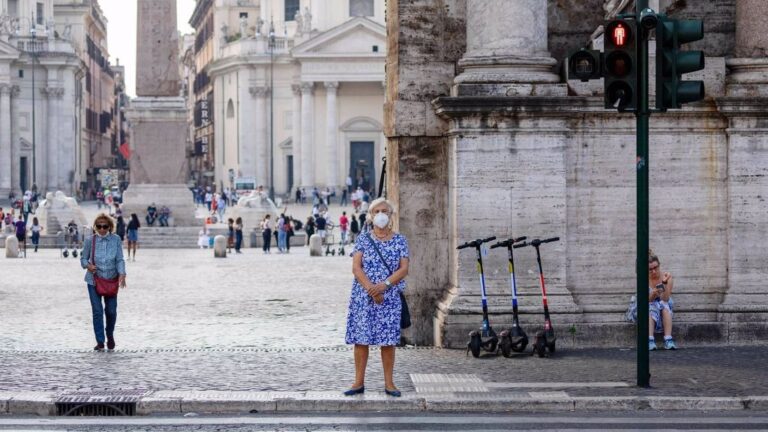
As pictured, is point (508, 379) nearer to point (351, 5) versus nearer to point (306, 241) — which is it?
point (306, 241)

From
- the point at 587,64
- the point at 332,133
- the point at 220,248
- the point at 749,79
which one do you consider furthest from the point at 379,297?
the point at 332,133

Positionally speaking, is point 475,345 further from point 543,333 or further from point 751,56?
point 751,56

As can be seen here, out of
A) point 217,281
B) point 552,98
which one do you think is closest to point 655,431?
point 552,98

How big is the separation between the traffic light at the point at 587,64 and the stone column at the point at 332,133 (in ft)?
299

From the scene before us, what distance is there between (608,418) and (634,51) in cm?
296

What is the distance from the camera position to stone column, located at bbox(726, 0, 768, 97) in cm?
1619

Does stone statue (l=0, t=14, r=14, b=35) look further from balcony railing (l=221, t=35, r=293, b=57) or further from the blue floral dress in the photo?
the blue floral dress

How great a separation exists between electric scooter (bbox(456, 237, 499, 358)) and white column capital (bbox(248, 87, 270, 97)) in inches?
3820

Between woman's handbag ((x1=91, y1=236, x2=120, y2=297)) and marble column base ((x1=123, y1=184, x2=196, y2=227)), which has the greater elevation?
marble column base ((x1=123, y1=184, x2=196, y2=227))

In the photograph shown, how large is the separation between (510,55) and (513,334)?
2.87 m

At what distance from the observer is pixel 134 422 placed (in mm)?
11930

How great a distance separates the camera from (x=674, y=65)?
12891 mm

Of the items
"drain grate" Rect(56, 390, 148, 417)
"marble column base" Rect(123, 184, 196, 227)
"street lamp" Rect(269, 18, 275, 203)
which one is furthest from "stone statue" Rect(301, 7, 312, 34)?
"drain grate" Rect(56, 390, 148, 417)

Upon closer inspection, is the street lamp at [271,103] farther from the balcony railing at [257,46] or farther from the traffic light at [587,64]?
the traffic light at [587,64]
